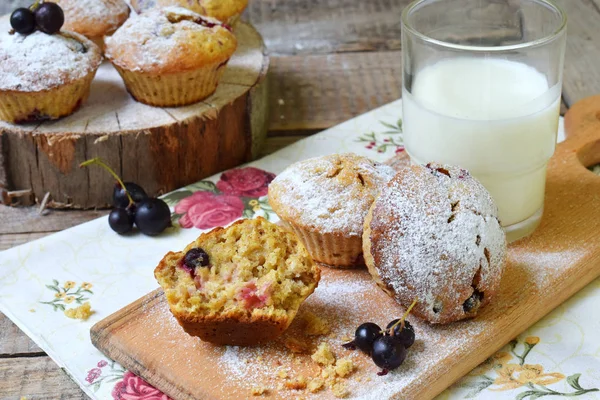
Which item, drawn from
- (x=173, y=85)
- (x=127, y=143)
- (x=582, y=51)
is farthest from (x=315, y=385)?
(x=582, y=51)

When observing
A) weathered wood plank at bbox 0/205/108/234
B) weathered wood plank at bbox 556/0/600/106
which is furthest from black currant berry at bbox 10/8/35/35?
weathered wood plank at bbox 556/0/600/106

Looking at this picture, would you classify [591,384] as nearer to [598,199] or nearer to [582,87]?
[598,199]

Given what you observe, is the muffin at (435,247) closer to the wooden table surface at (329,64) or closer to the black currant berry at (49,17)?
the wooden table surface at (329,64)

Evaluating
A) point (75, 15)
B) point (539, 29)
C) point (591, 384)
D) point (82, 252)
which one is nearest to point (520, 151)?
point (539, 29)

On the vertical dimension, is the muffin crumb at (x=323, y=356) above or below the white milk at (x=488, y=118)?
below

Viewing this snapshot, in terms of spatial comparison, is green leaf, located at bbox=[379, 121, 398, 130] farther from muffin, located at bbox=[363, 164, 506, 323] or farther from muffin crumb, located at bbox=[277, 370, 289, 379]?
muffin crumb, located at bbox=[277, 370, 289, 379]

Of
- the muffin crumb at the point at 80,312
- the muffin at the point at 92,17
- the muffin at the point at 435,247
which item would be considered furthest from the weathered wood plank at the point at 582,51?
the muffin crumb at the point at 80,312
